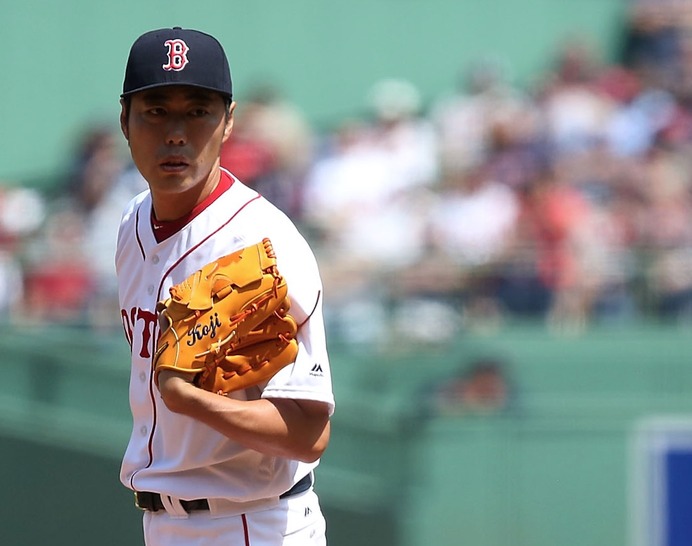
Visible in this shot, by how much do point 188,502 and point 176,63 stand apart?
31.9 inches

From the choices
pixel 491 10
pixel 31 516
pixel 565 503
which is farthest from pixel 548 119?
pixel 31 516

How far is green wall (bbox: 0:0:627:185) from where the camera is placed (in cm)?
823

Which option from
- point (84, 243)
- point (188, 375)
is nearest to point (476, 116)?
point (84, 243)

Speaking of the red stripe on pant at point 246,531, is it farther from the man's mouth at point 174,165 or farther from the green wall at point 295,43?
the green wall at point 295,43

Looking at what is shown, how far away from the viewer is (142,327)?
7.92 ft

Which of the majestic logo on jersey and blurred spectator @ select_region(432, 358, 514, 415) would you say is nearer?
the majestic logo on jersey

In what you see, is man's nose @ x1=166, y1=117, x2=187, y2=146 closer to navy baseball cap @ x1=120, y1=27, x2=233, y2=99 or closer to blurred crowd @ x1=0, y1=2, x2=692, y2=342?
navy baseball cap @ x1=120, y1=27, x2=233, y2=99

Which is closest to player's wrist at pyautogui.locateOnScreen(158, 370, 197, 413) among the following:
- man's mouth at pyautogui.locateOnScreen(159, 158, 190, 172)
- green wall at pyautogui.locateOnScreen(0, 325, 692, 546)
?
man's mouth at pyautogui.locateOnScreen(159, 158, 190, 172)

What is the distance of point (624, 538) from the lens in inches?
218

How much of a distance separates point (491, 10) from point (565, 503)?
14.1 ft

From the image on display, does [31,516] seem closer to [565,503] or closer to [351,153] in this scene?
[565,503]

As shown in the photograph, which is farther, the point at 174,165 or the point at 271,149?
the point at 271,149

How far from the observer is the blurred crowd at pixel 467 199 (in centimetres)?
579

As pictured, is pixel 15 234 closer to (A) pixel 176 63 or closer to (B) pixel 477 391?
(B) pixel 477 391
